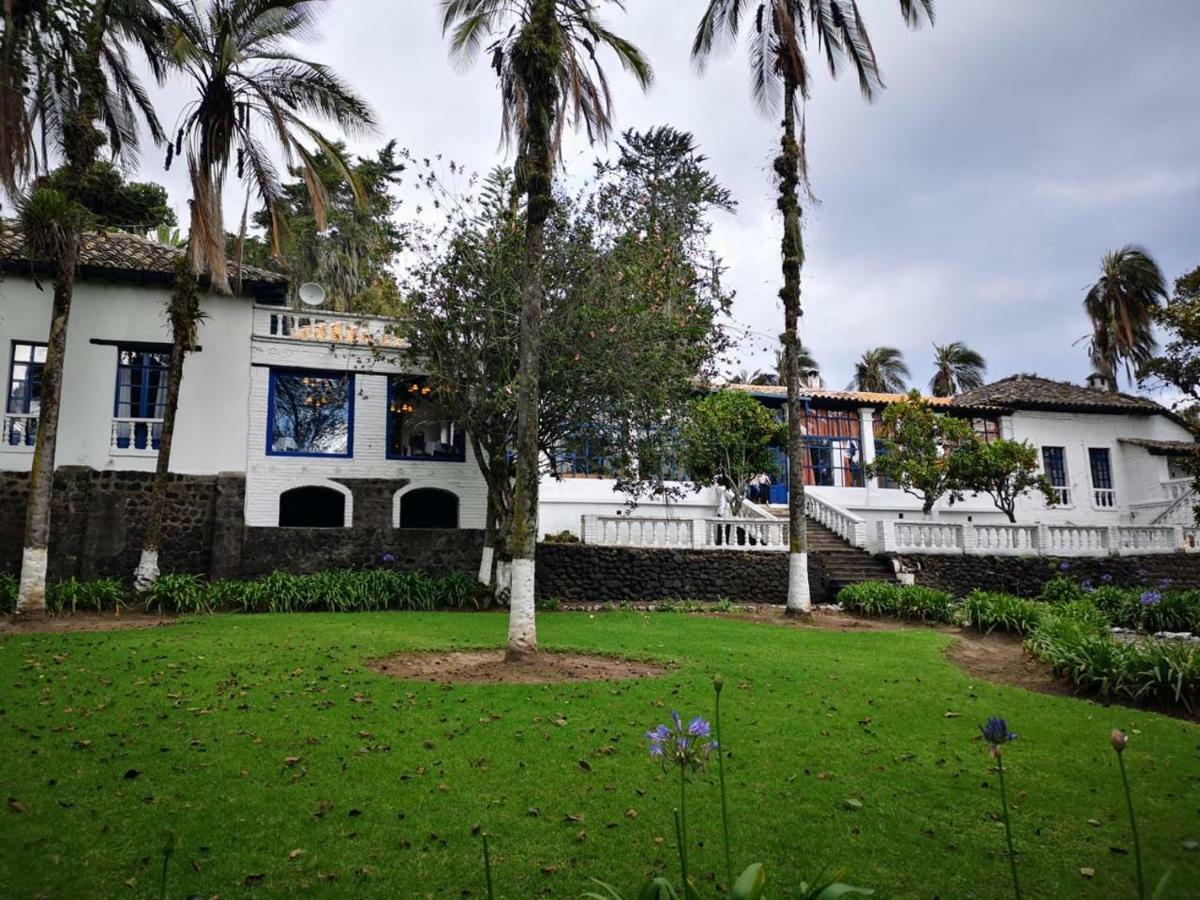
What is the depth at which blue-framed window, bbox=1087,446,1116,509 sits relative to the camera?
87.3ft

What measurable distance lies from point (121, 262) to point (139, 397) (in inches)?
103

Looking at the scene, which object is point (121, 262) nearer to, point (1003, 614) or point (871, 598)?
point (871, 598)

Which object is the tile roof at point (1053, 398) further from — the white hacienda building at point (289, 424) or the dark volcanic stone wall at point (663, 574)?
the dark volcanic stone wall at point (663, 574)

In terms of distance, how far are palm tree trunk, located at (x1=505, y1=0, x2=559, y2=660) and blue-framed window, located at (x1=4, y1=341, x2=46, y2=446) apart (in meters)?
10.9

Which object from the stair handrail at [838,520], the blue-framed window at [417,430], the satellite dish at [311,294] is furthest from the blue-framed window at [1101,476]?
the satellite dish at [311,294]

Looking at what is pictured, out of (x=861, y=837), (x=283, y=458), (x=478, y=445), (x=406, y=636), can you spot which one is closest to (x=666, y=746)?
(x=861, y=837)

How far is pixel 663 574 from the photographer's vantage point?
54.7ft

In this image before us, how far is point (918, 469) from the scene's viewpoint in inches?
792

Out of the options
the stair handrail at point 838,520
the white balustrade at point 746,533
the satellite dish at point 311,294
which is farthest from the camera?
the stair handrail at point 838,520

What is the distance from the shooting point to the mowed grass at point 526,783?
150 inches

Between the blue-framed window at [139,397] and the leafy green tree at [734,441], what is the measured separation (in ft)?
37.4

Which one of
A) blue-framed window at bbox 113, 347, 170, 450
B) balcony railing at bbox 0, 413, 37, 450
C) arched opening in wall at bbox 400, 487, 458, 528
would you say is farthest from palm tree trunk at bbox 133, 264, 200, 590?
arched opening in wall at bbox 400, 487, 458, 528

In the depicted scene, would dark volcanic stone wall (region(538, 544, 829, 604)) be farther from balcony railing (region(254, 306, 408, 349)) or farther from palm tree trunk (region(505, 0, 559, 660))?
palm tree trunk (region(505, 0, 559, 660))

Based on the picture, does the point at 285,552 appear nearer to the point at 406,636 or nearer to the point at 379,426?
the point at 379,426
